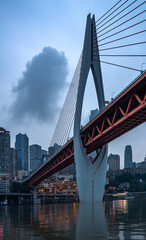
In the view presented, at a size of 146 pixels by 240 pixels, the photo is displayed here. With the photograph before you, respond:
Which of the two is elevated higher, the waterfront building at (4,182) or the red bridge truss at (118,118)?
the red bridge truss at (118,118)

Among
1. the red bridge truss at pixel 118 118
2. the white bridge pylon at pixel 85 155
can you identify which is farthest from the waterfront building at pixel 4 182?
the white bridge pylon at pixel 85 155

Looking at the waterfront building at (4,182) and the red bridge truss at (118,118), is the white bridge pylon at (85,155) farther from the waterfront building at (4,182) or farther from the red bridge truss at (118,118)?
the waterfront building at (4,182)

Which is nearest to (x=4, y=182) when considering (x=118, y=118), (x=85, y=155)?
(x=85, y=155)

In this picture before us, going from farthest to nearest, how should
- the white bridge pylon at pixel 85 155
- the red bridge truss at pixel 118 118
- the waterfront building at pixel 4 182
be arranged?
the waterfront building at pixel 4 182 < the white bridge pylon at pixel 85 155 < the red bridge truss at pixel 118 118

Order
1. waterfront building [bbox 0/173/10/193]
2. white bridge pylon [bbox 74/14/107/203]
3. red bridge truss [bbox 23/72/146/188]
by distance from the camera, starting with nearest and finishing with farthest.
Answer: red bridge truss [bbox 23/72/146/188]
white bridge pylon [bbox 74/14/107/203]
waterfront building [bbox 0/173/10/193]

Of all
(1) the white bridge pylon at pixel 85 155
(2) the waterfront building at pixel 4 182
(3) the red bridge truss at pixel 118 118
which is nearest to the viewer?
(3) the red bridge truss at pixel 118 118

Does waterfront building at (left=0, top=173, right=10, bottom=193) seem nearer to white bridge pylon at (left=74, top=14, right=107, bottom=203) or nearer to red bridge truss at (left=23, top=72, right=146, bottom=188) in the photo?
red bridge truss at (left=23, top=72, right=146, bottom=188)

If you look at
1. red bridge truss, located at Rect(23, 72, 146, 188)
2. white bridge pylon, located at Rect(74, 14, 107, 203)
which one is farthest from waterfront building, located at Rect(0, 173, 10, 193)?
white bridge pylon, located at Rect(74, 14, 107, 203)

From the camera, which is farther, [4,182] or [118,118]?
[4,182]

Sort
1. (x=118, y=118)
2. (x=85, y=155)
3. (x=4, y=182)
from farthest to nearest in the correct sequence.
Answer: (x=4, y=182), (x=85, y=155), (x=118, y=118)

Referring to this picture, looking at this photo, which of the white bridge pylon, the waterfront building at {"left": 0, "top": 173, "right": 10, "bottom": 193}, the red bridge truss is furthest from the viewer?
the waterfront building at {"left": 0, "top": 173, "right": 10, "bottom": 193}

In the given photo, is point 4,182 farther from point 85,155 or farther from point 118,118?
point 118,118
